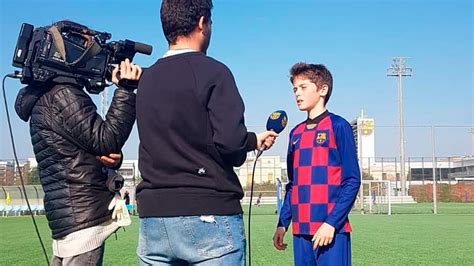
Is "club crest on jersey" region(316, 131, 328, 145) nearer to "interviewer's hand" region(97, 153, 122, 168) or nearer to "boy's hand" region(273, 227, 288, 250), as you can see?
"boy's hand" region(273, 227, 288, 250)

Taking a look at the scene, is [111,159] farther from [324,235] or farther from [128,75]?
[324,235]

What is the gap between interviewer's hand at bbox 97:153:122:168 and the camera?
3230 millimetres

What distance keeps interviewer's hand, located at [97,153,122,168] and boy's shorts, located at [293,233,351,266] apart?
4.48 feet

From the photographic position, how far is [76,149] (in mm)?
3215

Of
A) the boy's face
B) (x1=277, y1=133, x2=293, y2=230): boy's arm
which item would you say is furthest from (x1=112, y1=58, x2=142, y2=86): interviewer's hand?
(x1=277, y1=133, x2=293, y2=230): boy's arm

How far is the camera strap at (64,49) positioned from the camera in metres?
3.22

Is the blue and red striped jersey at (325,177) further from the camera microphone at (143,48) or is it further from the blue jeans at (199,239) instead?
the blue jeans at (199,239)

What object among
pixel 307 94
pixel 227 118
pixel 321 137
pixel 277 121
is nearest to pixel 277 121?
pixel 277 121

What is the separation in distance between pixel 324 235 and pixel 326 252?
0.14 metres

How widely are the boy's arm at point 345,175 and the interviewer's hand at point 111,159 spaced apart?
1.31 metres

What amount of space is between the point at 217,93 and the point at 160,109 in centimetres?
26

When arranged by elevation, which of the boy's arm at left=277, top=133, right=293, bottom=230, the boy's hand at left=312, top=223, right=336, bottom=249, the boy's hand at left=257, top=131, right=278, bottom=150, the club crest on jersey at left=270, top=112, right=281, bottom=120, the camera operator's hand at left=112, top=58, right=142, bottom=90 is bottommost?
the boy's hand at left=312, top=223, right=336, bottom=249

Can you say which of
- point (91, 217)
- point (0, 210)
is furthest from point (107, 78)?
point (0, 210)

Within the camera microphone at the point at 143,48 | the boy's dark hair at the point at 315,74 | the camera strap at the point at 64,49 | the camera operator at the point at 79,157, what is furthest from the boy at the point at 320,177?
the camera strap at the point at 64,49
